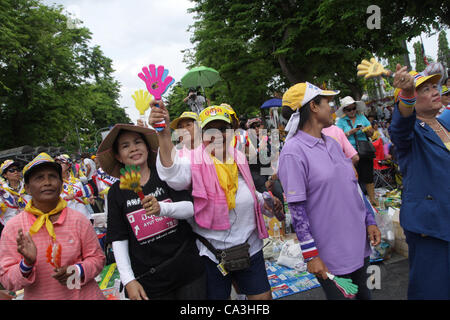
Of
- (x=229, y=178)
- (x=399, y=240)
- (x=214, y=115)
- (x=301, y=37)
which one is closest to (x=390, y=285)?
(x=399, y=240)

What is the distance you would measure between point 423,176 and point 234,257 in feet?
4.68

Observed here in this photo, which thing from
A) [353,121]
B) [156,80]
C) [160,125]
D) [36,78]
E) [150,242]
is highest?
[36,78]

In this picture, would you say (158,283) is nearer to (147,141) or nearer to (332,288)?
(147,141)

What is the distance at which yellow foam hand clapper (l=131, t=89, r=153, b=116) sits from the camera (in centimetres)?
193

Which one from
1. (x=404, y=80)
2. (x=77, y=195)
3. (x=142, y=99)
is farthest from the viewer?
(x=77, y=195)

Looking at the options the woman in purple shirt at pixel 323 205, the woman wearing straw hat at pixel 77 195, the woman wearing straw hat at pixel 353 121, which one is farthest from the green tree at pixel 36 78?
the woman in purple shirt at pixel 323 205

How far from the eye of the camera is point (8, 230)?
2.02 meters

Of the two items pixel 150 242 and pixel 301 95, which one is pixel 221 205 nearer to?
pixel 150 242

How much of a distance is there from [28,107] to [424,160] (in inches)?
770

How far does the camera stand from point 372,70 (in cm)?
202

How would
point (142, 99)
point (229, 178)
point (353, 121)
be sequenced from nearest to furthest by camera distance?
point (142, 99)
point (229, 178)
point (353, 121)

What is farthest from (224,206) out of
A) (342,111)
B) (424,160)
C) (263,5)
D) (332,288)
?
(263,5)

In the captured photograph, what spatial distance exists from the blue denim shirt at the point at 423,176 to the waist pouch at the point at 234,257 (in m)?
1.15

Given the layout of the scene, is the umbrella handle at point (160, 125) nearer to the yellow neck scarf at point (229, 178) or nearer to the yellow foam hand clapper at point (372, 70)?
the yellow neck scarf at point (229, 178)
